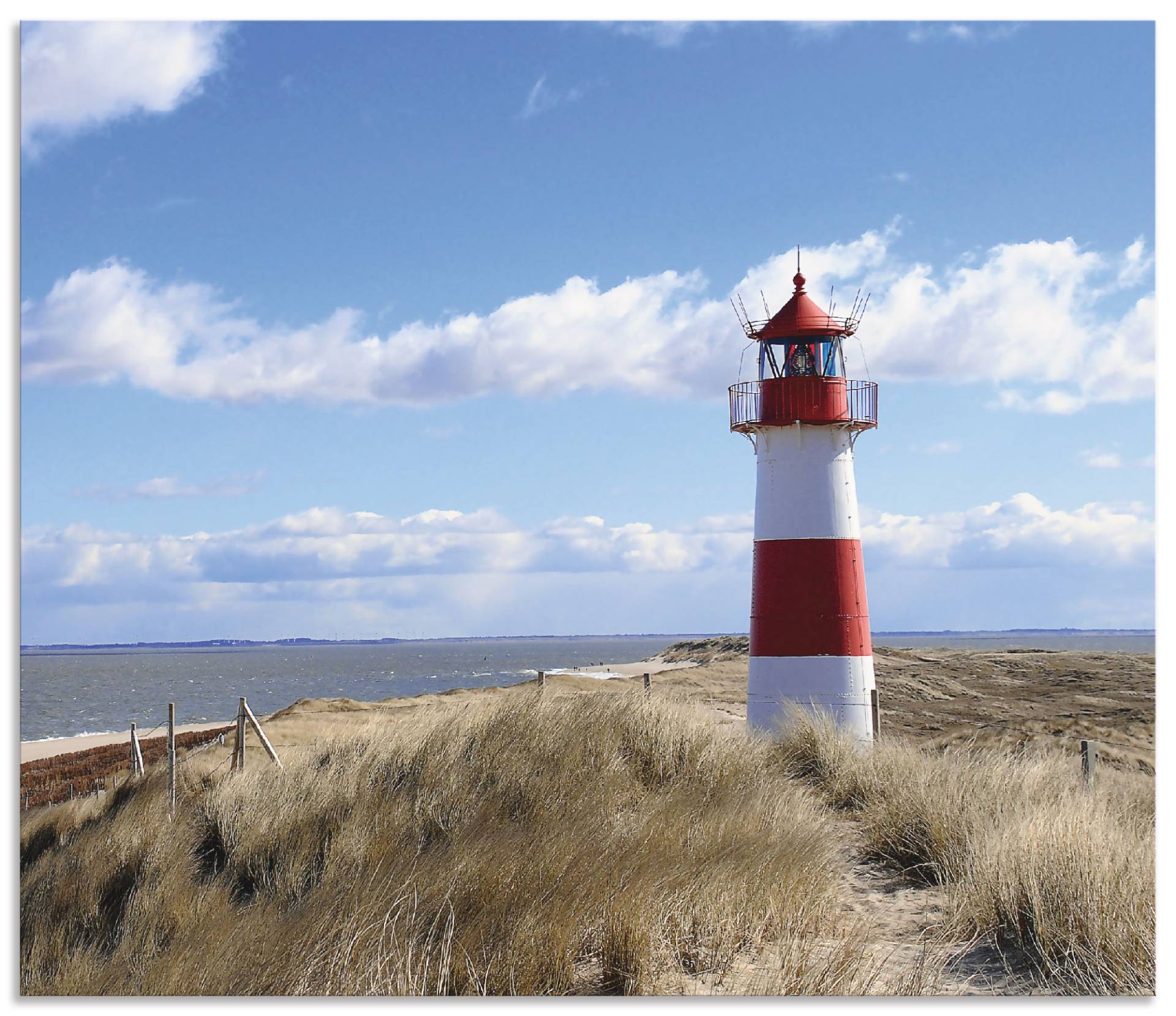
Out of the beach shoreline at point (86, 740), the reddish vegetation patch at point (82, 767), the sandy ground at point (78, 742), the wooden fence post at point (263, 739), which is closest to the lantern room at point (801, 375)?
the wooden fence post at point (263, 739)

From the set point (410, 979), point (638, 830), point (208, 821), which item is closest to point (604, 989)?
point (410, 979)

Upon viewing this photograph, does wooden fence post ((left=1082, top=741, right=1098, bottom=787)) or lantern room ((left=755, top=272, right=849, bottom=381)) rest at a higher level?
lantern room ((left=755, top=272, right=849, bottom=381))

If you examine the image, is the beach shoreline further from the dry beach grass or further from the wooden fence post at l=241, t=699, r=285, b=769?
the dry beach grass

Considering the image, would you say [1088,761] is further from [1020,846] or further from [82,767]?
[82,767]

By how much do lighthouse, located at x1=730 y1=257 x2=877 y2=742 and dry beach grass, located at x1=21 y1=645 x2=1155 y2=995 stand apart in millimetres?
1306

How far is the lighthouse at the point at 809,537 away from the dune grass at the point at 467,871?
158cm

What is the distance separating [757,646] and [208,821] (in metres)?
5.54

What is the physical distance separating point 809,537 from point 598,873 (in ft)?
19.5

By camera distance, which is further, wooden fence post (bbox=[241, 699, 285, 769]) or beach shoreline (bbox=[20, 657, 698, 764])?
beach shoreline (bbox=[20, 657, 698, 764])

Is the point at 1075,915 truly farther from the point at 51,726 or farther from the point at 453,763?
the point at 51,726

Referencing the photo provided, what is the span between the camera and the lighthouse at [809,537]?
10.1m

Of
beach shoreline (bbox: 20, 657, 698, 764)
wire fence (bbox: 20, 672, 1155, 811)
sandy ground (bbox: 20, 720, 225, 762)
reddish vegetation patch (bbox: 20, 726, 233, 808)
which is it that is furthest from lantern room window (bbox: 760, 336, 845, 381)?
sandy ground (bbox: 20, 720, 225, 762)

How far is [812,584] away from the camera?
33.2 feet

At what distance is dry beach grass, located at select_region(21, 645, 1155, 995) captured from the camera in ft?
14.2
